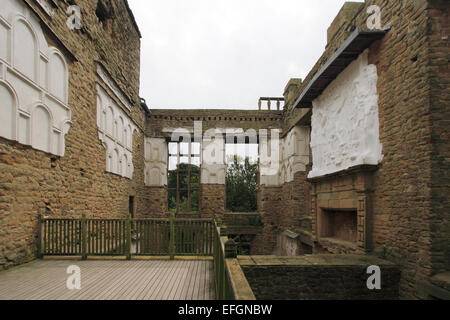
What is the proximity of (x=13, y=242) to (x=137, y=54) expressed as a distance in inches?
407

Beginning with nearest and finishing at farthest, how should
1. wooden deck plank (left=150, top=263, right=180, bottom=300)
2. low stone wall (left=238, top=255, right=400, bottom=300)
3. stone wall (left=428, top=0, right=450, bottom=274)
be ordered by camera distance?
wooden deck plank (left=150, top=263, right=180, bottom=300) → stone wall (left=428, top=0, right=450, bottom=274) → low stone wall (left=238, top=255, right=400, bottom=300)

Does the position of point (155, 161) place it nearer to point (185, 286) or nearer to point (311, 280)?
point (185, 286)

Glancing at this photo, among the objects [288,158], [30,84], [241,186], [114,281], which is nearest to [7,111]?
[30,84]

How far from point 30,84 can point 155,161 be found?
8.76 metres

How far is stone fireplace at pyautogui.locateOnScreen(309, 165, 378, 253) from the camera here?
5789 mm

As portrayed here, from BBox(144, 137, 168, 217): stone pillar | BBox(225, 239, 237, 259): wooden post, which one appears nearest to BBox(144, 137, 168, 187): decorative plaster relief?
BBox(144, 137, 168, 217): stone pillar

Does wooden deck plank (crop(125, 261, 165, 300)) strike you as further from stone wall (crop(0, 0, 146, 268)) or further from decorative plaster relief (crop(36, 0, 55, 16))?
decorative plaster relief (crop(36, 0, 55, 16))

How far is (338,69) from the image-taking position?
691 cm

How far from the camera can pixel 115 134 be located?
1002 centimetres

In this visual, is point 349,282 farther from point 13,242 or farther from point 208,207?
point 208,207

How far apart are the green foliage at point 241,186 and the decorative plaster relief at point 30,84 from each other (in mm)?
18476

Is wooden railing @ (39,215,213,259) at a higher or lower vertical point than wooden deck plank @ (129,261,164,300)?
higher

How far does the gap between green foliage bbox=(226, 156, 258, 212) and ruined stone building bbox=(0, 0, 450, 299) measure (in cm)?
1311
